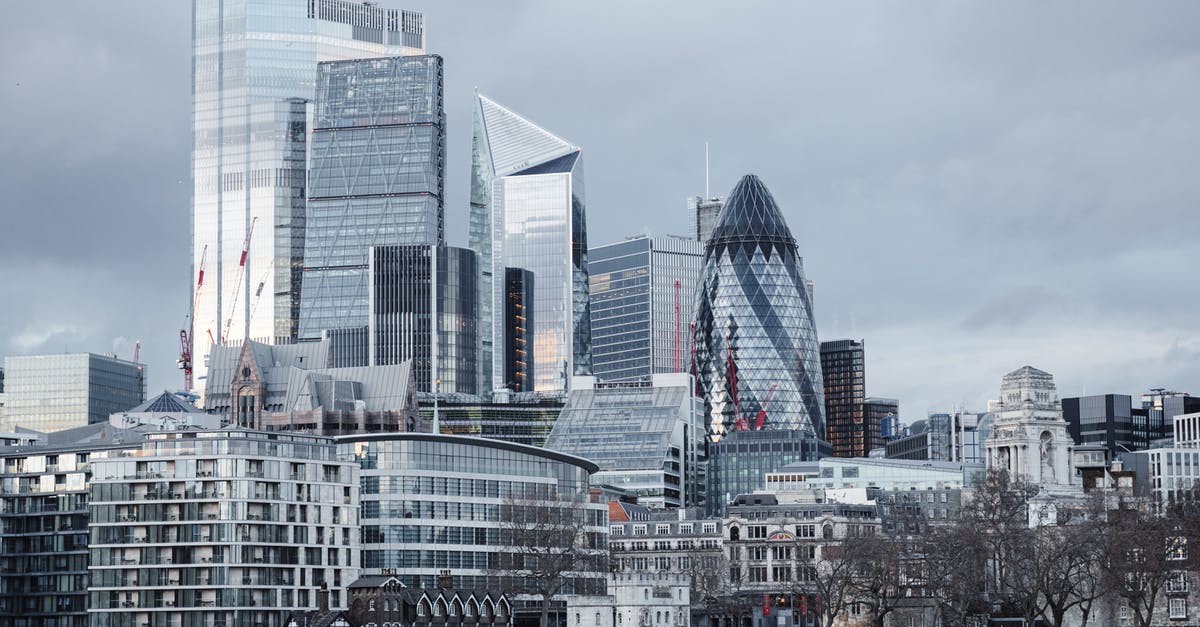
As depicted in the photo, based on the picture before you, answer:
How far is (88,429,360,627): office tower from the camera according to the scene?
180m

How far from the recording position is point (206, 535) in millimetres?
181875

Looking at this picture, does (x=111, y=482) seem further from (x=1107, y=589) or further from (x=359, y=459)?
(x=1107, y=589)

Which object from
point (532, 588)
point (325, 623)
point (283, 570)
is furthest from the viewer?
point (532, 588)

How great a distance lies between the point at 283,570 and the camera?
18462 centimetres

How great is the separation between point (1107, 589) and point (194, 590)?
82.1 m

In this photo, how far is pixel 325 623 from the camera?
173500 millimetres

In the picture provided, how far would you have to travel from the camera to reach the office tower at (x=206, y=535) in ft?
592

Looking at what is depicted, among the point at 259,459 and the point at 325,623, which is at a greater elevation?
the point at 259,459

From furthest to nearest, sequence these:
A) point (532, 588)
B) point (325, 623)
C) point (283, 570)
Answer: point (532, 588) → point (283, 570) → point (325, 623)

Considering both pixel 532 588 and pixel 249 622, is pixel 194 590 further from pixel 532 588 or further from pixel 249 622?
pixel 532 588

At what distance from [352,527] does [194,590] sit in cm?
1750

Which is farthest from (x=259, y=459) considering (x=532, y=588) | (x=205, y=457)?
(x=532, y=588)

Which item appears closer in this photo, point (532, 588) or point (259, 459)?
point (259, 459)

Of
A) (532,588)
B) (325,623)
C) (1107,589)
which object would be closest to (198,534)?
(325,623)
